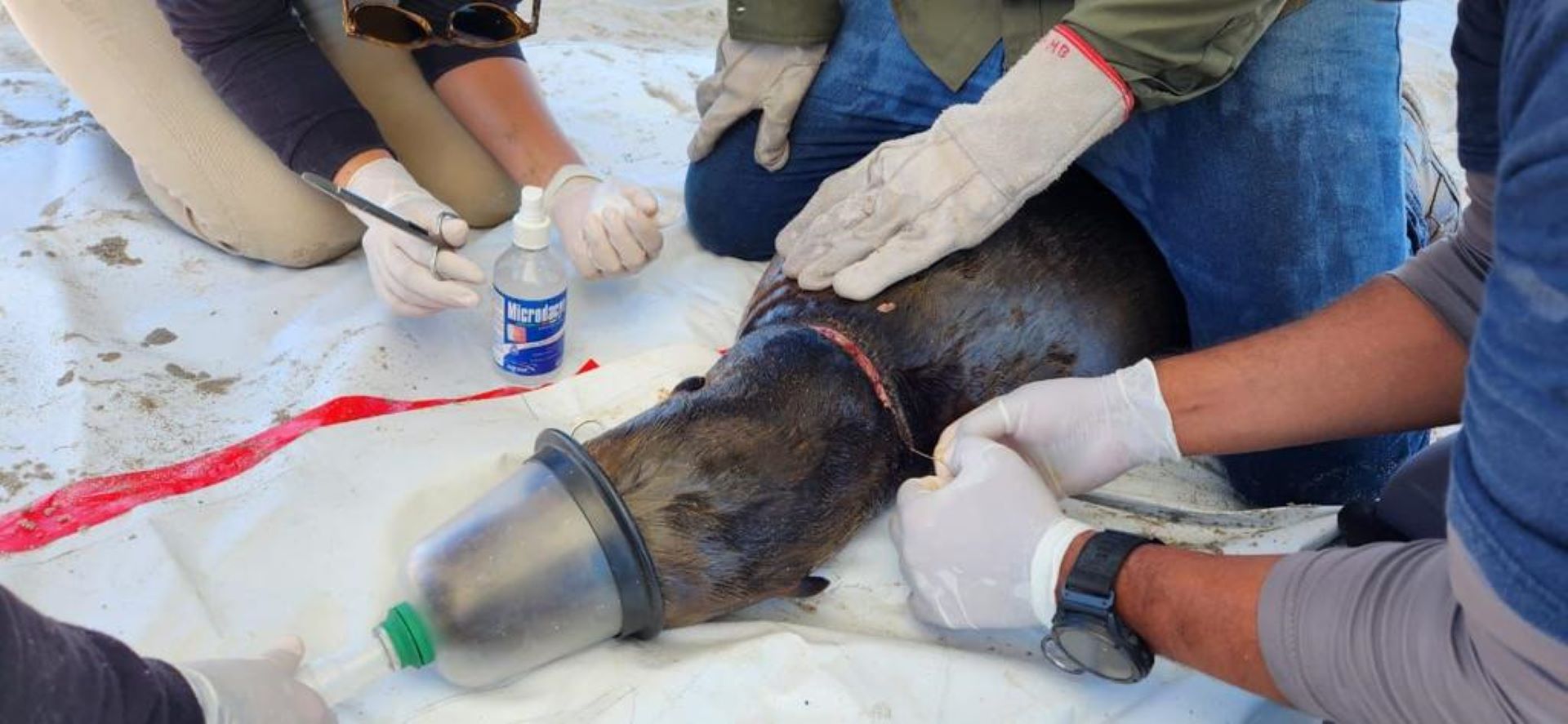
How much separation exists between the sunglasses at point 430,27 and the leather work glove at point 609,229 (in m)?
0.32

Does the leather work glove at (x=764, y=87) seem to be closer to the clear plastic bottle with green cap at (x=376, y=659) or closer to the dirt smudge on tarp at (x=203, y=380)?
the dirt smudge on tarp at (x=203, y=380)

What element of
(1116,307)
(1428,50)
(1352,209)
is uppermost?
(1352,209)

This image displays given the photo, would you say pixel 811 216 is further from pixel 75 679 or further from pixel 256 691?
pixel 75 679

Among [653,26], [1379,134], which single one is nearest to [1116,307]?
[1379,134]

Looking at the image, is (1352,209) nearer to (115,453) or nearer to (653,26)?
(115,453)

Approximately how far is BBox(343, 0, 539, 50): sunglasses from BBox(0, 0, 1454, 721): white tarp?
40cm

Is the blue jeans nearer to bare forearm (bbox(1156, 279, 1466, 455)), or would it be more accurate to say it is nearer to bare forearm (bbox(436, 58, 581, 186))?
bare forearm (bbox(1156, 279, 1466, 455))

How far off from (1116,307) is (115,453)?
1478mm

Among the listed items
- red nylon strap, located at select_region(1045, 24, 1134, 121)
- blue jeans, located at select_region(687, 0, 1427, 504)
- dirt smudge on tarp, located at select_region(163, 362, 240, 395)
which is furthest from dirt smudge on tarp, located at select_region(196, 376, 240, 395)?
red nylon strap, located at select_region(1045, 24, 1134, 121)

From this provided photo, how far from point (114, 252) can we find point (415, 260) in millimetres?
660

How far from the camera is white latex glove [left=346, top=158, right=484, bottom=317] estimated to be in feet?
6.34

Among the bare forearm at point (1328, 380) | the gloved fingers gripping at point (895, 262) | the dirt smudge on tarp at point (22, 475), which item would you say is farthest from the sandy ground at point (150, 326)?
the bare forearm at point (1328, 380)

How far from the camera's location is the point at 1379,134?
180 cm

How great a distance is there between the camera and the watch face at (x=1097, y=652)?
4.44ft
